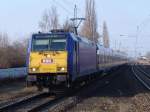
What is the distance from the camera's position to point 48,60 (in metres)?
22.5

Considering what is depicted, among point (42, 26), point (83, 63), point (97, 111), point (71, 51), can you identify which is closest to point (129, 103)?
point (97, 111)

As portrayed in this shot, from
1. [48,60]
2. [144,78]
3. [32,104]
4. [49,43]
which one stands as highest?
[49,43]

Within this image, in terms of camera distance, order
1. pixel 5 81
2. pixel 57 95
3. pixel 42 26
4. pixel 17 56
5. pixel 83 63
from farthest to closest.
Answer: pixel 42 26
pixel 17 56
pixel 5 81
pixel 83 63
pixel 57 95

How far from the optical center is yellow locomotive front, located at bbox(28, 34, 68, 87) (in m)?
22.1

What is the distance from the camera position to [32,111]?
16.2 meters

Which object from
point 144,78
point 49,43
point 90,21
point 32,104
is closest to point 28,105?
point 32,104

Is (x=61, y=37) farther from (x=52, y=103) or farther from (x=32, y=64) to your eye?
(x=52, y=103)

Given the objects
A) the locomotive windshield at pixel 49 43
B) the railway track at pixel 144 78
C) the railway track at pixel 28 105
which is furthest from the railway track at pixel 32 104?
the railway track at pixel 144 78

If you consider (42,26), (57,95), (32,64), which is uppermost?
(42,26)

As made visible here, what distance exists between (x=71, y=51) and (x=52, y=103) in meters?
3.81

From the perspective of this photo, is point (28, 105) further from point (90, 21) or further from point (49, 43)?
point (90, 21)

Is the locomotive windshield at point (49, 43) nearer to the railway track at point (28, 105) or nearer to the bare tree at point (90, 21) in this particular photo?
the railway track at point (28, 105)

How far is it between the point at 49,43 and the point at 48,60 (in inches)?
39.9

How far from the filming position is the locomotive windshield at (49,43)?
2288 centimetres
